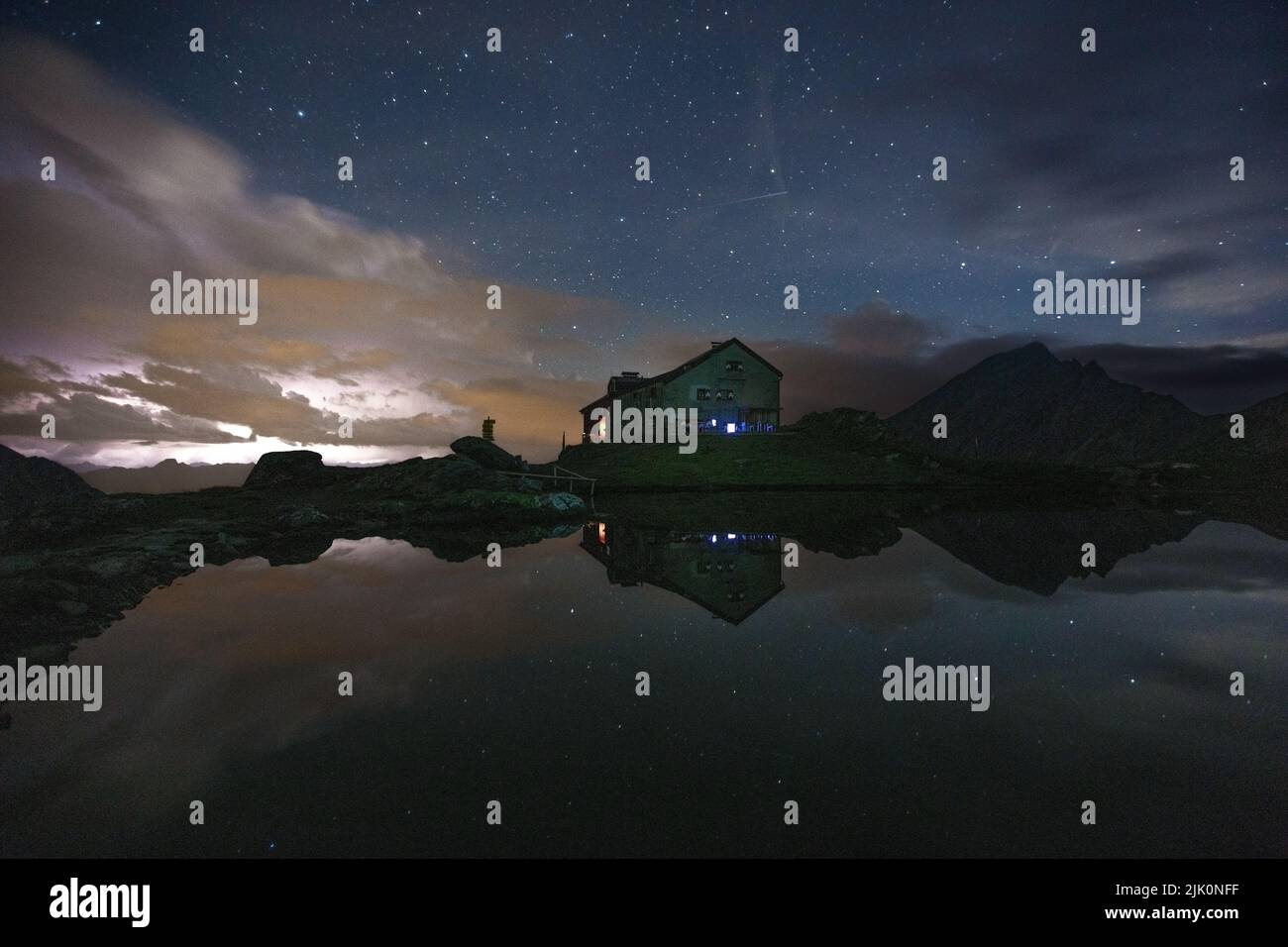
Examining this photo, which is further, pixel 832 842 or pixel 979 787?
pixel 979 787

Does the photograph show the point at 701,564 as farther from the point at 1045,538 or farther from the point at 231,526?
the point at 231,526

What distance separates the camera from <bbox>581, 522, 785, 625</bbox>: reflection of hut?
1290 centimetres

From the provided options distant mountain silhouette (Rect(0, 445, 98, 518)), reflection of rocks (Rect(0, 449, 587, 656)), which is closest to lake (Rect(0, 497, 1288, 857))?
reflection of rocks (Rect(0, 449, 587, 656))

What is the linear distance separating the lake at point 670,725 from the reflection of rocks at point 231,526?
143cm

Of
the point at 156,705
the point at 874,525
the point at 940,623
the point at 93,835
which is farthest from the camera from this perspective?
the point at 874,525

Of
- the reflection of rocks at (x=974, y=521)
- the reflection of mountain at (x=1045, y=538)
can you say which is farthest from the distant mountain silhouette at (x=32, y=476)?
the reflection of mountain at (x=1045, y=538)

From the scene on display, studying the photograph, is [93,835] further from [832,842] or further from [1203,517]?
[1203,517]

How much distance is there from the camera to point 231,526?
22.2 meters

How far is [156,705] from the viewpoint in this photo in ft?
25.9

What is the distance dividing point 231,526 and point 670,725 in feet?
75.6

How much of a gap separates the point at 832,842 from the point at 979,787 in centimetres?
198

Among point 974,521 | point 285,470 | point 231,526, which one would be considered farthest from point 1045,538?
point 285,470
